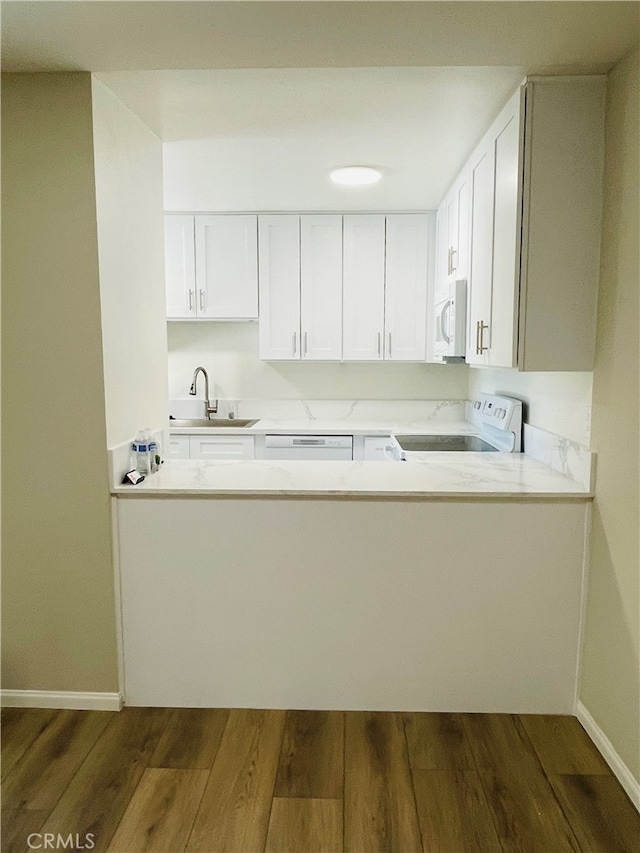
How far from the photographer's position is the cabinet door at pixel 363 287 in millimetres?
4004

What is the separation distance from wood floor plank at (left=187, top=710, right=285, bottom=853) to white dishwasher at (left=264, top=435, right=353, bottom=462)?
1.93 metres

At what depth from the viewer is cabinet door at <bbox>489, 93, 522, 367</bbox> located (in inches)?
83.0

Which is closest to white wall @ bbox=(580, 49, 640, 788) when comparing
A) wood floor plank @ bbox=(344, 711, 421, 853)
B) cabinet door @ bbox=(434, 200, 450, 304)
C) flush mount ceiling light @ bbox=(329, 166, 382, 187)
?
wood floor plank @ bbox=(344, 711, 421, 853)

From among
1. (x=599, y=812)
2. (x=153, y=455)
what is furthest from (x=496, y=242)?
(x=599, y=812)

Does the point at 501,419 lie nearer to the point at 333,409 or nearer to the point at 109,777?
the point at 333,409

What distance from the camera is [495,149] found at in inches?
92.7

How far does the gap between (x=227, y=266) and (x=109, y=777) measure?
3104mm

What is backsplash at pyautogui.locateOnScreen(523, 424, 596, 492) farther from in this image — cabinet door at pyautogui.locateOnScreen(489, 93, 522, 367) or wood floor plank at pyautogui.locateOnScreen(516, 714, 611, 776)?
wood floor plank at pyautogui.locateOnScreen(516, 714, 611, 776)

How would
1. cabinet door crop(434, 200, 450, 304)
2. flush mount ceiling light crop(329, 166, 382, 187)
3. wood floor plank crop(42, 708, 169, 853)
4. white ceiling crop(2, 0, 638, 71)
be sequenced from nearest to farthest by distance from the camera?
white ceiling crop(2, 0, 638, 71) → wood floor plank crop(42, 708, 169, 853) → flush mount ceiling light crop(329, 166, 382, 187) → cabinet door crop(434, 200, 450, 304)

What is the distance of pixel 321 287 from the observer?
407 cm

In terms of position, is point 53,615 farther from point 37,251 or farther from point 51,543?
point 37,251

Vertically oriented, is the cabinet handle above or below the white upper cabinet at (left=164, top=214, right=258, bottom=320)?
below

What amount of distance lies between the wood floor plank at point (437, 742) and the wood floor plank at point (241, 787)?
473 millimetres

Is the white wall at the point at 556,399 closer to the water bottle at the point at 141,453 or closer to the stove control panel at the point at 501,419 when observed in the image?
the stove control panel at the point at 501,419
